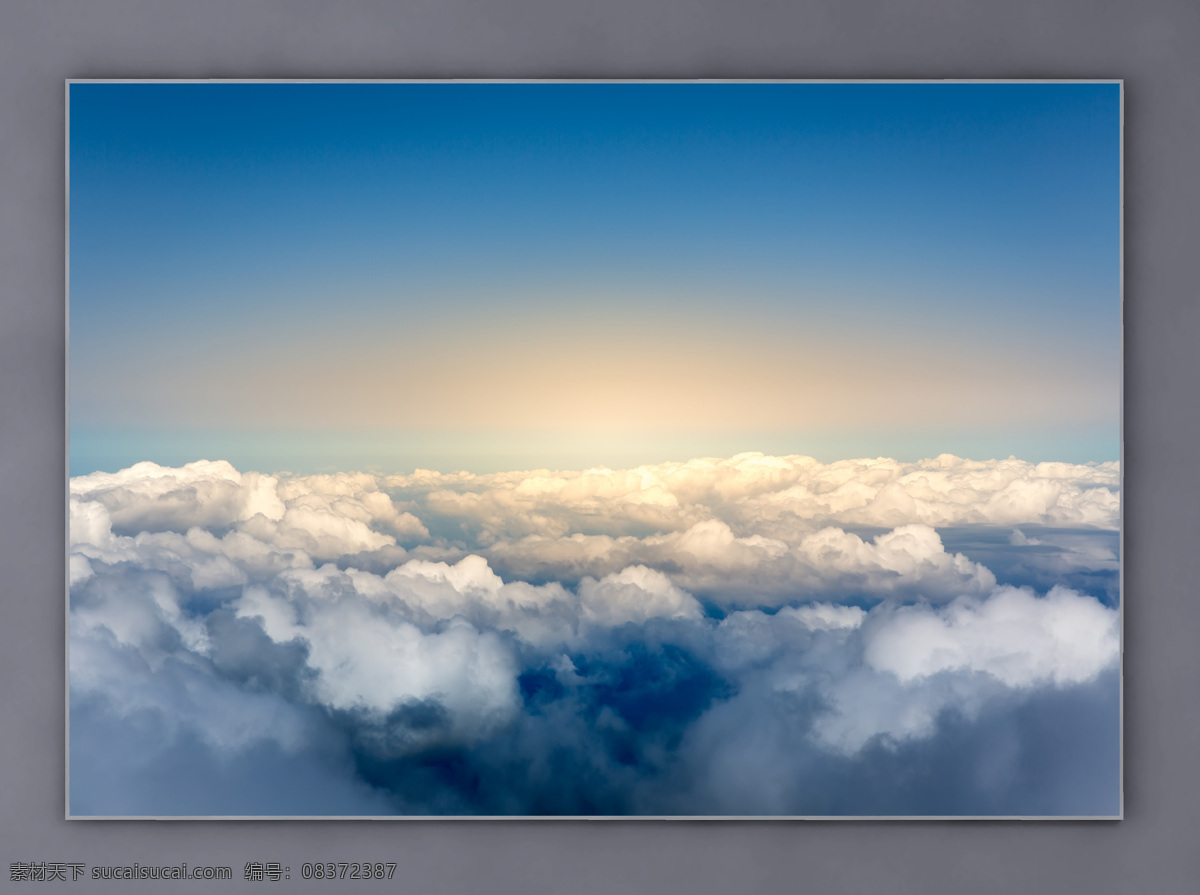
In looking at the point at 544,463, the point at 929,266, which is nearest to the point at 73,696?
the point at 544,463

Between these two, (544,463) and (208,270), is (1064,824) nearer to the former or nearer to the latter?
(544,463)

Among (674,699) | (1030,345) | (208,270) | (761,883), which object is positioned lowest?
(761,883)

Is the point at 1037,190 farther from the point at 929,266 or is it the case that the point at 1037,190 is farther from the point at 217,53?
the point at 217,53

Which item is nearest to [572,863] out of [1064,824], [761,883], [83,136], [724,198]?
[761,883]

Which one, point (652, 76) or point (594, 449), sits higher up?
point (652, 76)

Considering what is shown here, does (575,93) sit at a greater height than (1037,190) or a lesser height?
greater

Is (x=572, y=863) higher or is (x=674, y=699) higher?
(x=674, y=699)
